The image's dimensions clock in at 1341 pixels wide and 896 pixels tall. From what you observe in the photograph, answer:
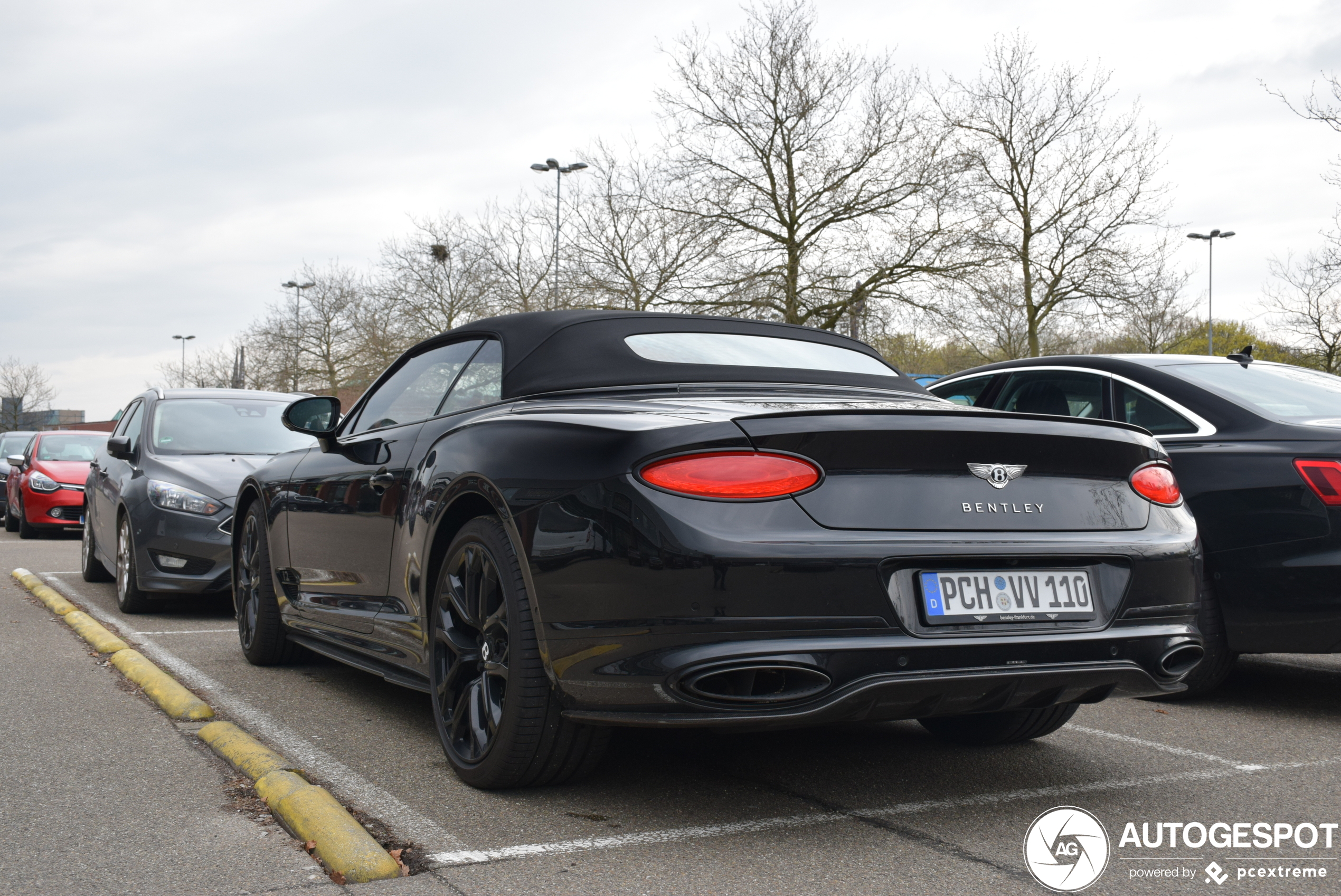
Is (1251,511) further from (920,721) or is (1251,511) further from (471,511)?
(471,511)

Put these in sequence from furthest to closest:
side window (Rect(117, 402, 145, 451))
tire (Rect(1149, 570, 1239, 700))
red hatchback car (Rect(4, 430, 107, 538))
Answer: red hatchback car (Rect(4, 430, 107, 538)) < side window (Rect(117, 402, 145, 451)) < tire (Rect(1149, 570, 1239, 700))

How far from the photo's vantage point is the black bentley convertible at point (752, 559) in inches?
117

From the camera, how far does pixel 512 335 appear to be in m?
4.29

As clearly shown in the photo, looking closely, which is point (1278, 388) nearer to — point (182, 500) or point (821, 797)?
point (821, 797)

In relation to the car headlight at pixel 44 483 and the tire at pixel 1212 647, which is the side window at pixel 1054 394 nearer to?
the tire at pixel 1212 647

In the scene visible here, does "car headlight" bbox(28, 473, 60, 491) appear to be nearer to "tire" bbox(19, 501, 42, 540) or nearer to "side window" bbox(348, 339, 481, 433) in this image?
"tire" bbox(19, 501, 42, 540)

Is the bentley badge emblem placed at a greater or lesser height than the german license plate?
greater

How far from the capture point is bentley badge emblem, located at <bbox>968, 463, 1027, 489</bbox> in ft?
10.6

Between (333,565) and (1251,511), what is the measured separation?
3.69 m

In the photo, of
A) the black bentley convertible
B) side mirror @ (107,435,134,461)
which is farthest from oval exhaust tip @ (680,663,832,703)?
side mirror @ (107,435,134,461)

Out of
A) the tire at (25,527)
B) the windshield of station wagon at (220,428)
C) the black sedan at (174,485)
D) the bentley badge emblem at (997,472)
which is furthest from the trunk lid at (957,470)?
the tire at (25,527)

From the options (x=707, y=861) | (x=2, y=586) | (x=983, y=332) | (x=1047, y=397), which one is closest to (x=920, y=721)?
(x=707, y=861)

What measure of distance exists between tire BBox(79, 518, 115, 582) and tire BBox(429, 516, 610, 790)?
7069 mm

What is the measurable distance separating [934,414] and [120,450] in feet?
23.1
